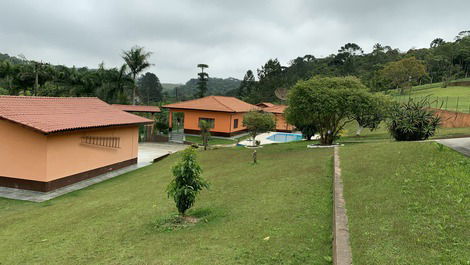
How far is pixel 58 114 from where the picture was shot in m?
14.3

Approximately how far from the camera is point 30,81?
1415 inches

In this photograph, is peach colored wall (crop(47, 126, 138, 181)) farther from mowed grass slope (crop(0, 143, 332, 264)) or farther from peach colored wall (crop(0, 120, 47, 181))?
mowed grass slope (crop(0, 143, 332, 264))

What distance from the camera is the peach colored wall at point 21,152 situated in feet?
40.8

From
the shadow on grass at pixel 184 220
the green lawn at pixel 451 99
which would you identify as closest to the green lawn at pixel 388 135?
the green lawn at pixel 451 99

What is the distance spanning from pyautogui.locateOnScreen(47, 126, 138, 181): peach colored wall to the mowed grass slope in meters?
2.21

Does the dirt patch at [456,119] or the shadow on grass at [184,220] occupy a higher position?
the dirt patch at [456,119]

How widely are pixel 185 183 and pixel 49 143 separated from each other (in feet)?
28.0

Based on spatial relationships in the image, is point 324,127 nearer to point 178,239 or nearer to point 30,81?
point 178,239

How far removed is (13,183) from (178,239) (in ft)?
35.5

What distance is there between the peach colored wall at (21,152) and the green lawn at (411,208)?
1167 cm

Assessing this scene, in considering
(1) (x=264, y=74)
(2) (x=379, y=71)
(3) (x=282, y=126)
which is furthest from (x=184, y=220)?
(1) (x=264, y=74)

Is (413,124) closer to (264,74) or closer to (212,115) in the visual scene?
(212,115)

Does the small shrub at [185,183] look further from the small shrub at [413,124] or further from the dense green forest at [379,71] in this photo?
the dense green forest at [379,71]

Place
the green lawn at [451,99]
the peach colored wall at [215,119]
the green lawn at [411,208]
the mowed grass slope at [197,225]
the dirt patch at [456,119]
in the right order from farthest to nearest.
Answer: the peach colored wall at [215,119]
the green lawn at [451,99]
the dirt patch at [456,119]
the mowed grass slope at [197,225]
the green lawn at [411,208]
